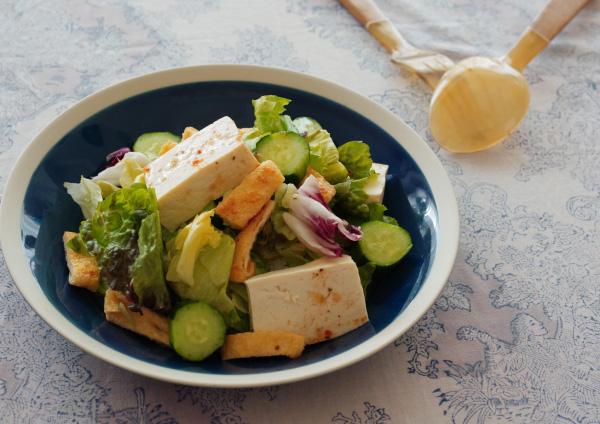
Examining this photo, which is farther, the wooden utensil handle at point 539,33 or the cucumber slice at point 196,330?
the wooden utensil handle at point 539,33

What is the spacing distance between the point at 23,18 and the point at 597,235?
3.12 m

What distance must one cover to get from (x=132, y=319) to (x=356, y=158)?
40.9 inches

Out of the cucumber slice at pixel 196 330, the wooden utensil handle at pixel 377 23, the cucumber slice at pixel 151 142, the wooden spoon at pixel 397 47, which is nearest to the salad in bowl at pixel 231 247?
the cucumber slice at pixel 196 330

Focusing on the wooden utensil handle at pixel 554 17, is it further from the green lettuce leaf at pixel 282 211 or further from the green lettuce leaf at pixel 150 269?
the green lettuce leaf at pixel 150 269

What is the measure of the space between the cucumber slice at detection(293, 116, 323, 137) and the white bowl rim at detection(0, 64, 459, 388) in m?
0.16

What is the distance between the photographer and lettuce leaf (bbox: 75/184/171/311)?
1868 mm

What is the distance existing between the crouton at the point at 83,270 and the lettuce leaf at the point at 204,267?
0.79ft

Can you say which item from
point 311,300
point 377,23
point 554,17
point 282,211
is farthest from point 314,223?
point 554,17

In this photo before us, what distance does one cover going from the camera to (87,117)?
2381mm

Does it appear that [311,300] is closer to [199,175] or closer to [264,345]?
[264,345]

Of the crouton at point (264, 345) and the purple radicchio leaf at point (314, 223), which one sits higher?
the purple radicchio leaf at point (314, 223)

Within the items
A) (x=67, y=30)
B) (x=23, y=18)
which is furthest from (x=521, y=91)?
(x=23, y=18)

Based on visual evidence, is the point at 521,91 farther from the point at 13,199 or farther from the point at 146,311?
the point at 13,199

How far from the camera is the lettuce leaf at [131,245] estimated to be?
6.13 feet
